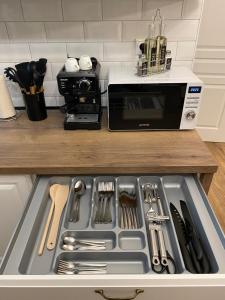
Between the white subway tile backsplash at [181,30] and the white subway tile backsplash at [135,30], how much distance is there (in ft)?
0.35

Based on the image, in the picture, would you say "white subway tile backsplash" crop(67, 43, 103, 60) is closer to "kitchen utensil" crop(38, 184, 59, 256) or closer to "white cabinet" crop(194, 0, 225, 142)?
"kitchen utensil" crop(38, 184, 59, 256)

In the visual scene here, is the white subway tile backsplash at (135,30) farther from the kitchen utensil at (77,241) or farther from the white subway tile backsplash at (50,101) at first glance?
the kitchen utensil at (77,241)

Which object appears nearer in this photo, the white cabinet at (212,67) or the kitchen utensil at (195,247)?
the kitchen utensil at (195,247)

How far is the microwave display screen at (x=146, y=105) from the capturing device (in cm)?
104

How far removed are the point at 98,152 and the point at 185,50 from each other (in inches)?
28.9

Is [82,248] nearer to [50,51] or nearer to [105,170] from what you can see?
[105,170]

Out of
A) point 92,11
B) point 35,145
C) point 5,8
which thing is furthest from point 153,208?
point 5,8

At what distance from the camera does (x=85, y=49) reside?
126 cm

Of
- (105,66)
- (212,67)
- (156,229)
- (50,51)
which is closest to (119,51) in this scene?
(105,66)

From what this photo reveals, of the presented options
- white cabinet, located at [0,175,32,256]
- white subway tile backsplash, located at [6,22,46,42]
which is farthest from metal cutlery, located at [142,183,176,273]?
white subway tile backsplash, located at [6,22,46,42]

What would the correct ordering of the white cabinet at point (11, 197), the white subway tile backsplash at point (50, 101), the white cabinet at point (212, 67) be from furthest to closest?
the white cabinet at point (212, 67) → the white subway tile backsplash at point (50, 101) → the white cabinet at point (11, 197)

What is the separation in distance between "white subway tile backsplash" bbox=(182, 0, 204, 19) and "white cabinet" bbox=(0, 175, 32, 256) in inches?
42.0

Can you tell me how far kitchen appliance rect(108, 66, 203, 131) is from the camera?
104cm

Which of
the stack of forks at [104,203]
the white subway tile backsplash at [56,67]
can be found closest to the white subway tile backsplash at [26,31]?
the white subway tile backsplash at [56,67]
